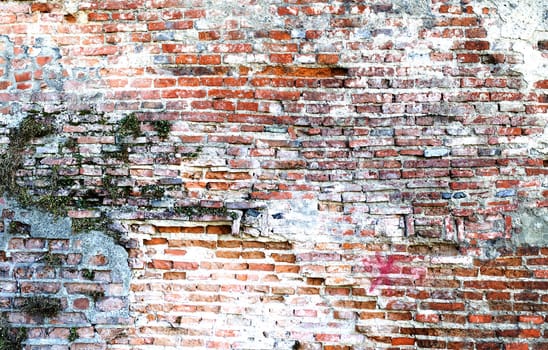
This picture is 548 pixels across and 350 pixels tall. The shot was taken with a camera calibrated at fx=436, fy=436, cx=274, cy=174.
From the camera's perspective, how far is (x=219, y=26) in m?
2.67

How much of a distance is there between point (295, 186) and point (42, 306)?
1.67 metres

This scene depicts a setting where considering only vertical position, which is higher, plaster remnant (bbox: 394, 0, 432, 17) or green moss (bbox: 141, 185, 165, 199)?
plaster remnant (bbox: 394, 0, 432, 17)

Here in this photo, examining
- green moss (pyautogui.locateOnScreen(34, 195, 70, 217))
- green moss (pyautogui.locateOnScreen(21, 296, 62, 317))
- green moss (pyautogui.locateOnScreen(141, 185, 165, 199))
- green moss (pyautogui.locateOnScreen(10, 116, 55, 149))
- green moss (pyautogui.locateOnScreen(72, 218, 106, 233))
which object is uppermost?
green moss (pyautogui.locateOnScreen(10, 116, 55, 149))

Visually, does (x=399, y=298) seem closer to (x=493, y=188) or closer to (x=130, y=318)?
(x=493, y=188)

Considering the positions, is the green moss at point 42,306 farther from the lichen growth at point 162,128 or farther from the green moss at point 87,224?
the lichen growth at point 162,128

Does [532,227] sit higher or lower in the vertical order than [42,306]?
higher

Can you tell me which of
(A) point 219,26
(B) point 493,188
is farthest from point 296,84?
(B) point 493,188

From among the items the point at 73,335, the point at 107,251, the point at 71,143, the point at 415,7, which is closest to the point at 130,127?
the point at 71,143

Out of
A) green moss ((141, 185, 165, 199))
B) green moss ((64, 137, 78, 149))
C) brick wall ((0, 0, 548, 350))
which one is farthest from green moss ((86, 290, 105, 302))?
green moss ((64, 137, 78, 149))

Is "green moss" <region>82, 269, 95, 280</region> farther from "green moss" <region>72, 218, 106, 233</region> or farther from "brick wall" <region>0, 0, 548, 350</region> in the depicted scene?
"green moss" <region>72, 218, 106, 233</region>

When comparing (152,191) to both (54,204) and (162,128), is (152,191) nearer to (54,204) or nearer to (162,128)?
(162,128)

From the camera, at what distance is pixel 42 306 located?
2596 millimetres

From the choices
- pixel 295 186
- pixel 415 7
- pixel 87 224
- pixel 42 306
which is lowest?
pixel 42 306

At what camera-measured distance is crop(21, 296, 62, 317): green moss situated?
8.52ft
